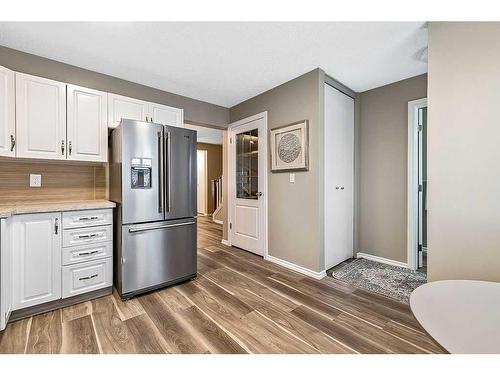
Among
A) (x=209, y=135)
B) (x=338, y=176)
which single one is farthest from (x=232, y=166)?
(x=209, y=135)

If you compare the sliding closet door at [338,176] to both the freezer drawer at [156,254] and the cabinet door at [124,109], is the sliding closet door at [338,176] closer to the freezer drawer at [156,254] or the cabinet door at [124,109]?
the freezer drawer at [156,254]

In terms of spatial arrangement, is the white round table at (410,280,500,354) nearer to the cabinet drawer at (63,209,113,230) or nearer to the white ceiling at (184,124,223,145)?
the cabinet drawer at (63,209,113,230)

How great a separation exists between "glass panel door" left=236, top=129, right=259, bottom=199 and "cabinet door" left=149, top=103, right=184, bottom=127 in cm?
104

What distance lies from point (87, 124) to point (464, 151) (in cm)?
323

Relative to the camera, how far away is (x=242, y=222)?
360 cm

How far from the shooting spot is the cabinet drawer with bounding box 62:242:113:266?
1.97 m

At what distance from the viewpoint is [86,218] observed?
2066 millimetres

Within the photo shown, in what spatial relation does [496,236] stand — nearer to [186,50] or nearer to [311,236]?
[311,236]

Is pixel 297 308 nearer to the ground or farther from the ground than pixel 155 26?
nearer to the ground

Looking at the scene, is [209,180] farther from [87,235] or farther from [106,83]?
[87,235]

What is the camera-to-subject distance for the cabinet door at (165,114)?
2.70 metres

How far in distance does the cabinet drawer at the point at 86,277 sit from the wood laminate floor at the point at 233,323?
14 cm
